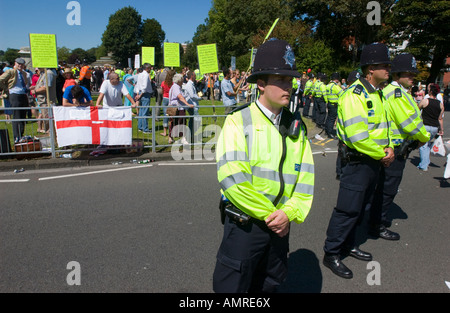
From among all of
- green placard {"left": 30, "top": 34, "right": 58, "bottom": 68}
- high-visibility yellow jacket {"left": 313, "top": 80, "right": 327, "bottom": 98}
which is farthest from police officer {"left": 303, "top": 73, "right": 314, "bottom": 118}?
green placard {"left": 30, "top": 34, "right": 58, "bottom": 68}

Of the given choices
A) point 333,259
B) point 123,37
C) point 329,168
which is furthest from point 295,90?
point 123,37

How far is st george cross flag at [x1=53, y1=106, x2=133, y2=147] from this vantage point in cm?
724

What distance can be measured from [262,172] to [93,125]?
6.27 m

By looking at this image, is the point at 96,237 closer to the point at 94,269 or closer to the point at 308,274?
the point at 94,269

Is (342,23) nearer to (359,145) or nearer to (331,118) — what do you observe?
(331,118)

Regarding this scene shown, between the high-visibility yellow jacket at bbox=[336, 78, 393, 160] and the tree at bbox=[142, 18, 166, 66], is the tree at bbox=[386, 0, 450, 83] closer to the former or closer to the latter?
the high-visibility yellow jacket at bbox=[336, 78, 393, 160]

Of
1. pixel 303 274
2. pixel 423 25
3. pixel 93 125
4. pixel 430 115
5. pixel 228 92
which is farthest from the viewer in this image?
pixel 423 25

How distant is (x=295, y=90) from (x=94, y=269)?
12077 mm

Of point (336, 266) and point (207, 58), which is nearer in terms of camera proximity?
point (336, 266)

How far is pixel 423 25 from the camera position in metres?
24.6

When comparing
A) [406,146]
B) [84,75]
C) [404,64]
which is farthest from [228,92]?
[406,146]

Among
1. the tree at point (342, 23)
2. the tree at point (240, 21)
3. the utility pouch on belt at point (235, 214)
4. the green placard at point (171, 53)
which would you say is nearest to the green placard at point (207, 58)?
A: the green placard at point (171, 53)

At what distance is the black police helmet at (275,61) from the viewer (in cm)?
205

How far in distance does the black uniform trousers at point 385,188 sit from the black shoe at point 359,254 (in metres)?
0.74
